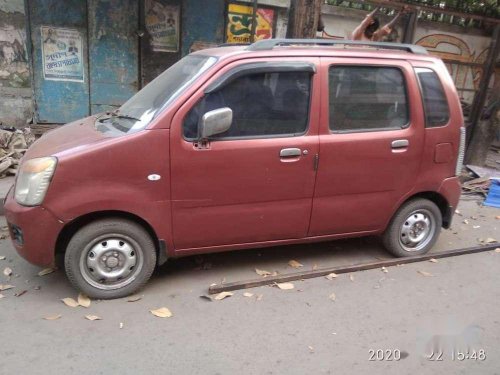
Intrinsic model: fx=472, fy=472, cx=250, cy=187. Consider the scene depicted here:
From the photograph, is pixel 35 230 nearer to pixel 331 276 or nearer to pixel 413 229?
pixel 331 276

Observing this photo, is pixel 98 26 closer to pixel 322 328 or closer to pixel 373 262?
pixel 373 262

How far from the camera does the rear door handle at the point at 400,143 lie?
4078 mm

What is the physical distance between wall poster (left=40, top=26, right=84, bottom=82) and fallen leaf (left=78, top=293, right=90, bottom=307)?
16.8 ft

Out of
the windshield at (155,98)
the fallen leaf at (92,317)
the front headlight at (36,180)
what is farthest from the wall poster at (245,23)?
the fallen leaf at (92,317)

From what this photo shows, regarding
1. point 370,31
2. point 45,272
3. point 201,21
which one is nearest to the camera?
point 45,272

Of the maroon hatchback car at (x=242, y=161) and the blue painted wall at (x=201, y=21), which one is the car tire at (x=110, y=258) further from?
the blue painted wall at (x=201, y=21)

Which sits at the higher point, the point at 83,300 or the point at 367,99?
the point at 367,99

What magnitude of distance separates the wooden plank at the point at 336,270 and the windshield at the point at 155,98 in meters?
1.43

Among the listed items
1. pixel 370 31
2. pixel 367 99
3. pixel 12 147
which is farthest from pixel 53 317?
pixel 370 31

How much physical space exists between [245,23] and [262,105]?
5.11 meters

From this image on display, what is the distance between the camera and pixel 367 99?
4.02 metres

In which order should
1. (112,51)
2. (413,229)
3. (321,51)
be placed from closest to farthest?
(321,51), (413,229), (112,51)

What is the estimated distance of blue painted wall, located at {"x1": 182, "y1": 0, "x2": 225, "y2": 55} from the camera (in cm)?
798

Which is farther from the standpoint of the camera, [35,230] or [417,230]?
[417,230]
